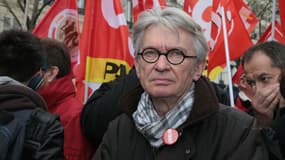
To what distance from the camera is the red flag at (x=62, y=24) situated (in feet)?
19.0

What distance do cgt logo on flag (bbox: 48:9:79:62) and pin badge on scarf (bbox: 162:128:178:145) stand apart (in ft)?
12.0

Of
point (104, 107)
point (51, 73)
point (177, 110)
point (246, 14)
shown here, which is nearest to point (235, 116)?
point (177, 110)

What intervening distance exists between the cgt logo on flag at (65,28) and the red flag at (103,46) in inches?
38.9

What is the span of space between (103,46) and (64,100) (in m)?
1.35

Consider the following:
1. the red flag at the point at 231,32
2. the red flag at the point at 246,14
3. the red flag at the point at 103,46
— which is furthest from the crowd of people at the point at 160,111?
the red flag at the point at 246,14

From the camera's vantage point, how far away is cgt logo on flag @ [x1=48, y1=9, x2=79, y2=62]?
228 inches

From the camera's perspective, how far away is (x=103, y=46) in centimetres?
462

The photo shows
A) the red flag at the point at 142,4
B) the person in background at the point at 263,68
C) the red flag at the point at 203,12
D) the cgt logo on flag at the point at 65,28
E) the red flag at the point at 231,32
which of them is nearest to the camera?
the person in background at the point at 263,68

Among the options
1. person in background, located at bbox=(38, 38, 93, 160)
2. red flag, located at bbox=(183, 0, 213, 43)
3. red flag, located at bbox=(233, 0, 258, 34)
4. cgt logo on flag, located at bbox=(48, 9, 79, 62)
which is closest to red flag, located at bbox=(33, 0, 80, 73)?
cgt logo on flag, located at bbox=(48, 9, 79, 62)

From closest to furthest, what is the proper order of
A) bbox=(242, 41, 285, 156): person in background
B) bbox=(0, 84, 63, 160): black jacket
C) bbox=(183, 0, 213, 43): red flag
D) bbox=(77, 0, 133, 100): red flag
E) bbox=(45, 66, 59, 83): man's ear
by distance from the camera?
bbox=(0, 84, 63, 160): black jacket
bbox=(242, 41, 285, 156): person in background
bbox=(45, 66, 59, 83): man's ear
bbox=(77, 0, 133, 100): red flag
bbox=(183, 0, 213, 43): red flag

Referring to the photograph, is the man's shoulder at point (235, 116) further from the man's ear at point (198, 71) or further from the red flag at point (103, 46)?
the red flag at point (103, 46)

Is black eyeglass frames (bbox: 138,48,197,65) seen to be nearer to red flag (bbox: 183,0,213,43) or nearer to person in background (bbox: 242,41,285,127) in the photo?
person in background (bbox: 242,41,285,127)

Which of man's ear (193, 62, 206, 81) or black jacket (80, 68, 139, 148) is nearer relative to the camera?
man's ear (193, 62, 206, 81)

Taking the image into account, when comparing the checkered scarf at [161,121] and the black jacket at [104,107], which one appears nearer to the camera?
the checkered scarf at [161,121]
